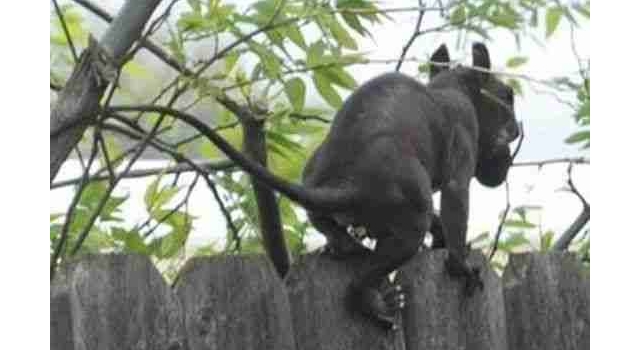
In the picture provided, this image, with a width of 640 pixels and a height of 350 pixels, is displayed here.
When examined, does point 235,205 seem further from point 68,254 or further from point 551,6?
point 551,6

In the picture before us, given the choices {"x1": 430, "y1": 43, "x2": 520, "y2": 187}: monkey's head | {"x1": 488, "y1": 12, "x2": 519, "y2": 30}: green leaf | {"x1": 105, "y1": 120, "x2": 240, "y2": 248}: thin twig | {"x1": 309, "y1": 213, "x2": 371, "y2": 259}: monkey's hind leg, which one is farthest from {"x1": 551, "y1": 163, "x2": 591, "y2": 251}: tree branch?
{"x1": 105, "y1": 120, "x2": 240, "y2": 248}: thin twig

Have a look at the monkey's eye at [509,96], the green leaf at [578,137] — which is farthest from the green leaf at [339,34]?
the monkey's eye at [509,96]

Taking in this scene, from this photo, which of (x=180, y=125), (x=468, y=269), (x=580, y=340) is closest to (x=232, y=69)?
(x=180, y=125)

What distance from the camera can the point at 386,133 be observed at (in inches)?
114

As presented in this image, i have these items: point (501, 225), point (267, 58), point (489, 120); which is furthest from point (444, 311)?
point (489, 120)

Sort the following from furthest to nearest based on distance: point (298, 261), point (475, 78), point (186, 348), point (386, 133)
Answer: point (475, 78) < point (386, 133) < point (298, 261) < point (186, 348)

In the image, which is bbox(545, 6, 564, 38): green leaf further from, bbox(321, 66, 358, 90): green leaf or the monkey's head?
the monkey's head

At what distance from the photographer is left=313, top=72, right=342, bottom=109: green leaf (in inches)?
113

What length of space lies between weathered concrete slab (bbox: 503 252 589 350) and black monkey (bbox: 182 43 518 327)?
0.13 m

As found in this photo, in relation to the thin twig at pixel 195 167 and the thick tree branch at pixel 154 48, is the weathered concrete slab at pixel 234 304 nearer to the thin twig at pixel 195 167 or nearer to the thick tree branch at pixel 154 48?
the thin twig at pixel 195 167

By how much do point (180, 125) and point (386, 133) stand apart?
0.69 m

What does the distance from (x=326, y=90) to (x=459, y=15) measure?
0.37 m

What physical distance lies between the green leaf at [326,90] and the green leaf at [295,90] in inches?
1.3

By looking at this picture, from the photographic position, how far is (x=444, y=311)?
8.77 ft
